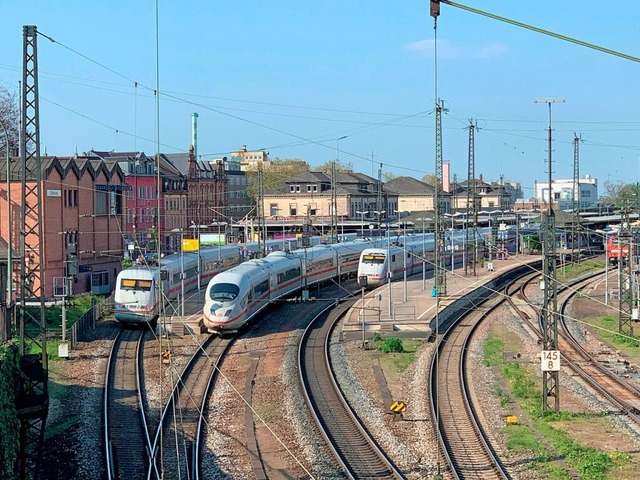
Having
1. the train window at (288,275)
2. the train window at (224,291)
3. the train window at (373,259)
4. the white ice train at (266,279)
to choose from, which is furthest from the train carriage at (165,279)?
the train window at (373,259)

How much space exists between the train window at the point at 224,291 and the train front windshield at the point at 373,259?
15802 millimetres

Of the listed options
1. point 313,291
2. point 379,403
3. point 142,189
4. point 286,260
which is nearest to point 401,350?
point 379,403

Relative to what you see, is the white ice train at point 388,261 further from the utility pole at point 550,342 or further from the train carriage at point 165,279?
the utility pole at point 550,342

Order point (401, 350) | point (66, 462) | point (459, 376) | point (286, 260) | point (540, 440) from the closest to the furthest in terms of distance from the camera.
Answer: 1. point (66, 462)
2. point (540, 440)
3. point (459, 376)
4. point (401, 350)
5. point (286, 260)

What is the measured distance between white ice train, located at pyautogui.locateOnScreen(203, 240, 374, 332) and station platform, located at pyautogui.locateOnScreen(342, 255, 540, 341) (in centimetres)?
276

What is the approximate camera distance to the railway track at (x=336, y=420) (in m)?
16.5

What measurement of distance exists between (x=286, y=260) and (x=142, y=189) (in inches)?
1190

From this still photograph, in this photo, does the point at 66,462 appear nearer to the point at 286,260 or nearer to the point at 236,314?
the point at 236,314

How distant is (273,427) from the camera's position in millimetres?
19266

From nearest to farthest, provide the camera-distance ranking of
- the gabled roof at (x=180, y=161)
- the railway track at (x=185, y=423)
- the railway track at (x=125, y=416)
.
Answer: the railway track at (x=185, y=423) < the railway track at (x=125, y=416) < the gabled roof at (x=180, y=161)

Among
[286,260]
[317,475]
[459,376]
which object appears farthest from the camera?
[286,260]

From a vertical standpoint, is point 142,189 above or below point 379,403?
above

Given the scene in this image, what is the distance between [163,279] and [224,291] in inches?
152

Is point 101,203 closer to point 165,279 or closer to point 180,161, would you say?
point 165,279
